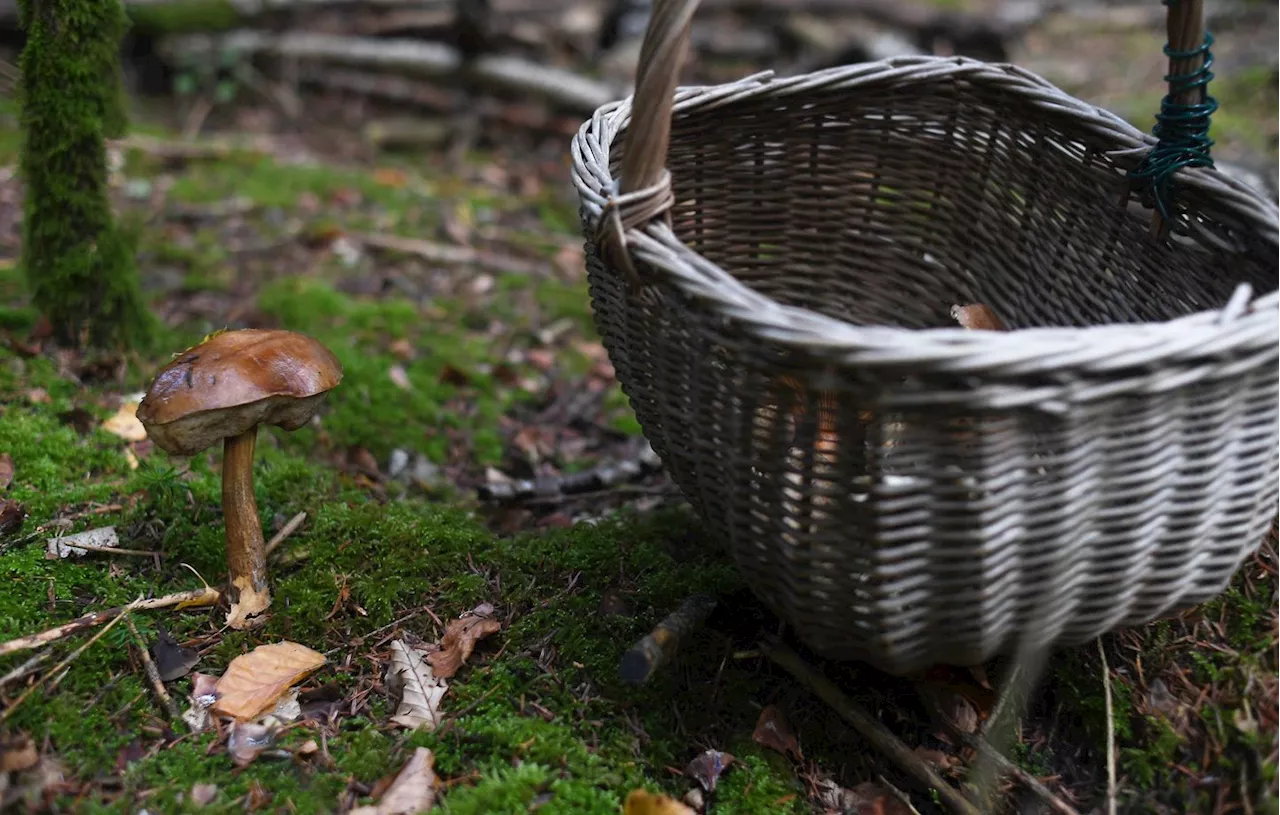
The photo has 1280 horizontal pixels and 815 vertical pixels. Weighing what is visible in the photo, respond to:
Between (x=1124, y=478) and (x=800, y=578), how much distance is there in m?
0.50

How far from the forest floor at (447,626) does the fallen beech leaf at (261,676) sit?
0.05m

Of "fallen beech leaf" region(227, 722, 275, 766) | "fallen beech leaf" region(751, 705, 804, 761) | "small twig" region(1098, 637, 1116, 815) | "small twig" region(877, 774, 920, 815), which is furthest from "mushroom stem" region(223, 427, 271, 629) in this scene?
"small twig" region(1098, 637, 1116, 815)

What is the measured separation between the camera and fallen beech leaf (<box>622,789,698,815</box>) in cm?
159

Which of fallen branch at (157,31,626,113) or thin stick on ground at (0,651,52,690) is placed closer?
thin stick on ground at (0,651,52,690)

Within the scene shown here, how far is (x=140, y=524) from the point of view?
212 centimetres

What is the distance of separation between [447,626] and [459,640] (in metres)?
0.07

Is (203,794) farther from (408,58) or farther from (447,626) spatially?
(408,58)

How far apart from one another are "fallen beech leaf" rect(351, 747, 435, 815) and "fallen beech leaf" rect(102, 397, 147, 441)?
1.32 m

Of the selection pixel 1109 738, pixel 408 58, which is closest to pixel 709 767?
pixel 1109 738

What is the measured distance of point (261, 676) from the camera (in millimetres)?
1789

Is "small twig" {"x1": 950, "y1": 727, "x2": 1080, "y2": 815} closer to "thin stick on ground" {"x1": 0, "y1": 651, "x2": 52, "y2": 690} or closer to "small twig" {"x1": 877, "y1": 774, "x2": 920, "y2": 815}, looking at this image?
"small twig" {"x1": 877, "y1": 774, "x2": 920, "y2": 815}

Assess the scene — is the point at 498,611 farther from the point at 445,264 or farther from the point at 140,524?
the point at 445,264

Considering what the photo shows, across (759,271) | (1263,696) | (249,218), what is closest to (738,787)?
(1263,696)

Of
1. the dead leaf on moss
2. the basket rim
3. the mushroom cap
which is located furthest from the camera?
the dead leaf on moss
